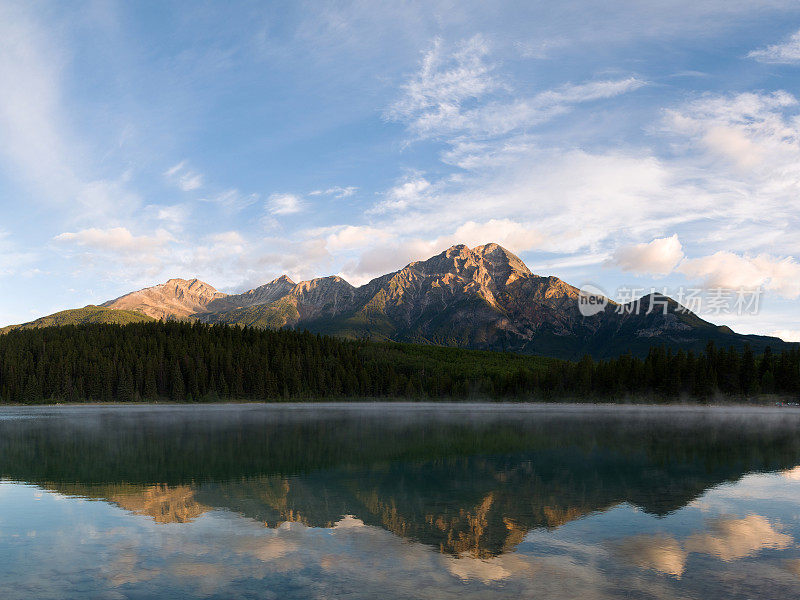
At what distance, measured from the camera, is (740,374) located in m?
186

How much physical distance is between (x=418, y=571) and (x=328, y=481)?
63.5ft

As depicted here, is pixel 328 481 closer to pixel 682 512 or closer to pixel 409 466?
pixel 409 466

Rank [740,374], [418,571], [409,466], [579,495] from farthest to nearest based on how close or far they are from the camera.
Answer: [740,374], [409,466], [579,495], [418,571]

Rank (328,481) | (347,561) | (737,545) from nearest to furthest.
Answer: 1. (347,561)
2. (737,545)
3. (328,481)

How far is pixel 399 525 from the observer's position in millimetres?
25453

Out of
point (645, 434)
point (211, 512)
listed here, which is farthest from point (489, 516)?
point (645, 434)

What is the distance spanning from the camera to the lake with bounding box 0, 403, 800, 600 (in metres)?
18.0

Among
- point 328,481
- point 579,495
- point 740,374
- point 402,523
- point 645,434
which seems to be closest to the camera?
point 402,523

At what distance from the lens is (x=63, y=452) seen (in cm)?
5491

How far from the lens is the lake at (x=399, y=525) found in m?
18.0

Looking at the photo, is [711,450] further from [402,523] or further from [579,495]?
[402,523]

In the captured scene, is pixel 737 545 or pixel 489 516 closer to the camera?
pixel 737 545

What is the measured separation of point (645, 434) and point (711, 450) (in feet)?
58.9

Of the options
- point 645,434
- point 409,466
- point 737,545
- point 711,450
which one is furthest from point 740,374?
point 737,545
